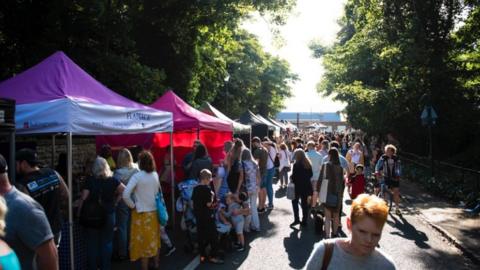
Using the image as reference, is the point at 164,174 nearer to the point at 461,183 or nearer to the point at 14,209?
the point at 14,209

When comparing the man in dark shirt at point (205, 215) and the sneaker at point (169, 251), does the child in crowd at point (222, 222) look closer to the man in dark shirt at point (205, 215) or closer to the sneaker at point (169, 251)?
the man in dark shirt at point (205, 215)

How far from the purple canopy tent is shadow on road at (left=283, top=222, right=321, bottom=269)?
317cm

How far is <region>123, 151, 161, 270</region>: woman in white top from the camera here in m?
6.48

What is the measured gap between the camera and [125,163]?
739cm

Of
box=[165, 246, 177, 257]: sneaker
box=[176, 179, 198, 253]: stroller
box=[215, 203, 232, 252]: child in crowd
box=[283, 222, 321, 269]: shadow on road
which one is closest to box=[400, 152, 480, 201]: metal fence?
box=[283, 222, 321, 269]: shadow on road

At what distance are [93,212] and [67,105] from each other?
1416mm

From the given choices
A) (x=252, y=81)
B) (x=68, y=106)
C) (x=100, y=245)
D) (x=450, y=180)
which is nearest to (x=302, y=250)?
(x=100, y=245)

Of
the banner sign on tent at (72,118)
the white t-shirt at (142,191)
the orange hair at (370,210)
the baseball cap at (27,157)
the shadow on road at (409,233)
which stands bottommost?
the shadow on road at (409,233)

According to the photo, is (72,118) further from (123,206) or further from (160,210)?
(123,206)

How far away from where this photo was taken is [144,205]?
257 inches

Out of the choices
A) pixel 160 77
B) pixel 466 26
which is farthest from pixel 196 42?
pixel 466 26

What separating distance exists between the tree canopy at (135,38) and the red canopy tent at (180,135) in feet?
5.29

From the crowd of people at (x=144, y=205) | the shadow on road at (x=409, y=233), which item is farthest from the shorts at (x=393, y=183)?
the shadow on road at (x=409, y=233)

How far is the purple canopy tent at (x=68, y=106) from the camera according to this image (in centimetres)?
597
